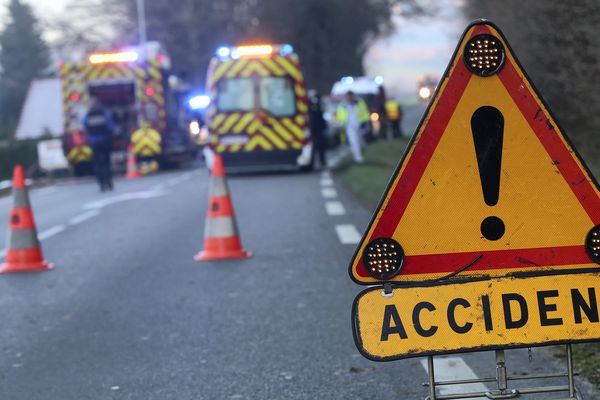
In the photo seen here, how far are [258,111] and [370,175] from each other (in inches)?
223

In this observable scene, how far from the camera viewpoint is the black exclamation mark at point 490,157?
3.77 meters

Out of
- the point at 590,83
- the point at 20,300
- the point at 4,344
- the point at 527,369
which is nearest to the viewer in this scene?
the point at 527,369

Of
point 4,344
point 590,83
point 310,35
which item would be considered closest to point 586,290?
point 4,344

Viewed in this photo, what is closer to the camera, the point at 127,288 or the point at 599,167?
the point at 127,288

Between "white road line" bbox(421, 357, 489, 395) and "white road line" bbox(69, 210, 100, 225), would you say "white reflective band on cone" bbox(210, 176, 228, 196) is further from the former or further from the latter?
"white road line" bbox(421, 357, 489, 395)

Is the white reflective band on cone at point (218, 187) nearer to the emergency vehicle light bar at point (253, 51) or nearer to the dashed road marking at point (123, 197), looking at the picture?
the dashed road marking at point (123, 197)

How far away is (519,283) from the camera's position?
3.70 meters

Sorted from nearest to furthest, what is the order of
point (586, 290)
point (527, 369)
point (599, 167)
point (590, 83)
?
1. point (586, 290)
2. point (527, 369)
3. point (599, 167)
4. point (590, 83)

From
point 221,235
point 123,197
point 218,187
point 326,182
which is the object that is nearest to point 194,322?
point 221,235

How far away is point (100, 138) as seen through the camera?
71.8 ft

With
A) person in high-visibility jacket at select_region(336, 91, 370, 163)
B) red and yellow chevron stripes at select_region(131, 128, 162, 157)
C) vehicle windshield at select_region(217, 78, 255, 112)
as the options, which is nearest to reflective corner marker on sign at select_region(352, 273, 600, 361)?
person in high-visibility jacket at select_region(336, 91, 370, 163)

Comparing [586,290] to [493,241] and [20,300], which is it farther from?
[20,300]

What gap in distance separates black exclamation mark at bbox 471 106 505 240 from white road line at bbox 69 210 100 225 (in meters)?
11.6

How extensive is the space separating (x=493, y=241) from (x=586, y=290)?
1.04 ft
